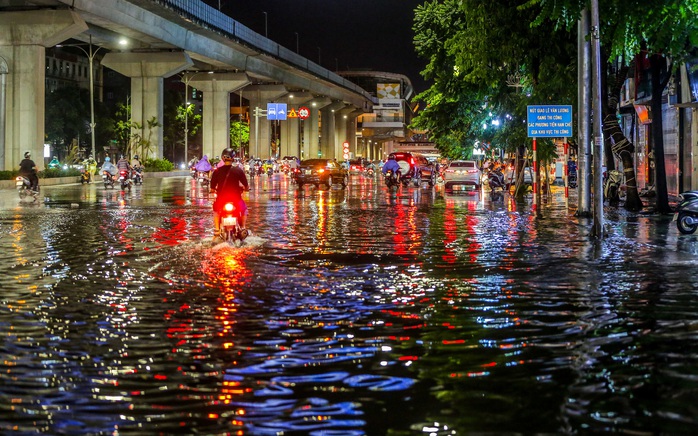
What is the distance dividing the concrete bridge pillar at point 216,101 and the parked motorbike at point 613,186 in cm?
5702

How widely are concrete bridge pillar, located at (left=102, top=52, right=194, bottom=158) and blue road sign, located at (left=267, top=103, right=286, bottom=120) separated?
1105 inches

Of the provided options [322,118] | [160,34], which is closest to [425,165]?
[160,34]

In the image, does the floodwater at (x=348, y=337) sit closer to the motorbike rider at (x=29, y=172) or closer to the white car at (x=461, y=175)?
the motorbike rider at (x=29, y=172)

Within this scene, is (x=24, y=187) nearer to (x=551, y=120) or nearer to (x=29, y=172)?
(x=29, y=172)

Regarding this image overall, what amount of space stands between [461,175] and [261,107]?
193ft

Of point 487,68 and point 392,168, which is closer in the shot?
point 487,68

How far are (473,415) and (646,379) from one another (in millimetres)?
1713

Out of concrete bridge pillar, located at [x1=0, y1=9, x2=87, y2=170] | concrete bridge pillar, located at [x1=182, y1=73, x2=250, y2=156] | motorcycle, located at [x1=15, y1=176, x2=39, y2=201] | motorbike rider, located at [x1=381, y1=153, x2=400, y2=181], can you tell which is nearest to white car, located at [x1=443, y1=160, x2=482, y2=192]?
motorbike rider, located at [x1=381, y1=153, x2=400, y2=181]

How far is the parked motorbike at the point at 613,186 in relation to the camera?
3519 centimetres

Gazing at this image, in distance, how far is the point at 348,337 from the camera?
30.5 feet

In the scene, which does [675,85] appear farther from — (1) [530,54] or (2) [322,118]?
(2) [322,118]

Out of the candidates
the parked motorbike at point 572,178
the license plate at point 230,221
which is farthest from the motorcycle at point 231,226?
the parked motorbike at point 572,178

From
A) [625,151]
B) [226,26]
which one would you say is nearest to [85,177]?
[226,26]

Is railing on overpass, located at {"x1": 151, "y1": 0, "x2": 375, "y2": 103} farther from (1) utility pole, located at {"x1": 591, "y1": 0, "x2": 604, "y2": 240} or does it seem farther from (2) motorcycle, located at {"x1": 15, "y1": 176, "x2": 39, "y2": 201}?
(1) utility pole, located at {"x1": 591, "y1": 0, "x2": 604, "y2": 240}
